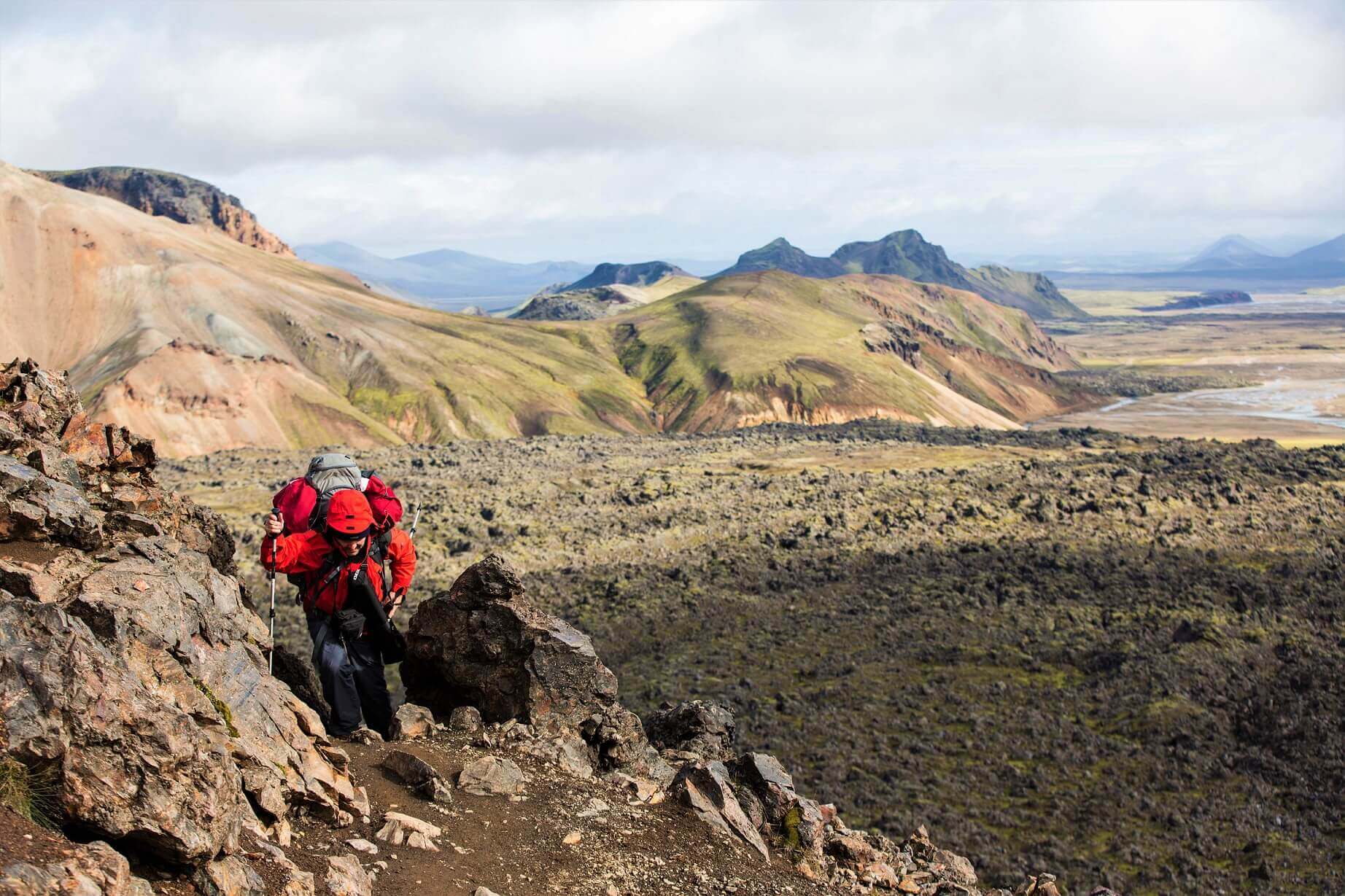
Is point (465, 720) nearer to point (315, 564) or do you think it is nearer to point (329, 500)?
point (315, 564)

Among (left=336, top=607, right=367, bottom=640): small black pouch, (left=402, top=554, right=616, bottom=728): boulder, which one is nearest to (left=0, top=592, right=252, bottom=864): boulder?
(left=336, top=607, right=367, bottom=640): small black pouch

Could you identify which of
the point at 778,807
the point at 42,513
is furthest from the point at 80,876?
the point at 778,807

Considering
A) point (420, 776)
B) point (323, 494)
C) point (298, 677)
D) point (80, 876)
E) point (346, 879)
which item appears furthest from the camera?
point (298, 677)

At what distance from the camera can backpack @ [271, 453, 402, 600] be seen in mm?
13680

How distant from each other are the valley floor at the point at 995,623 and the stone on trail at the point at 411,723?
21.0 meters

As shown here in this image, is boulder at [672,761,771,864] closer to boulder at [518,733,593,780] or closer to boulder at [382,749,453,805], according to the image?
boulder at [518,733,593,780]

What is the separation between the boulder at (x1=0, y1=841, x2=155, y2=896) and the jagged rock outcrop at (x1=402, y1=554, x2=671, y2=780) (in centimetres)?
954

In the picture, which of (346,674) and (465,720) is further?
(465,720)

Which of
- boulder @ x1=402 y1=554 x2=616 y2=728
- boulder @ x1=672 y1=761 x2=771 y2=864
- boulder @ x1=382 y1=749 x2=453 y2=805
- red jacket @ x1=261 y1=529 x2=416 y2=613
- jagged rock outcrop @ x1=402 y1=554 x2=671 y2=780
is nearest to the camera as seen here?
boulder @ x1=382 y1=749 x2=453 y2=805

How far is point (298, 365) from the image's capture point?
149m

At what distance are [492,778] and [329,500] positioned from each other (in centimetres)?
456

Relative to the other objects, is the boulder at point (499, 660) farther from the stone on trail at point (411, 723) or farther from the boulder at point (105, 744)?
the boulder at point (105, 744)

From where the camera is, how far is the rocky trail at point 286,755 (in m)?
7.96

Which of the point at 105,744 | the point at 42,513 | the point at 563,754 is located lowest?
the point at 563,754
